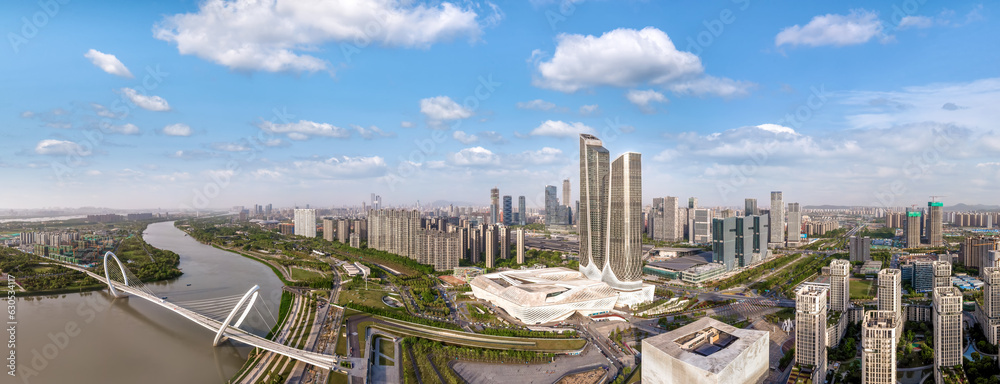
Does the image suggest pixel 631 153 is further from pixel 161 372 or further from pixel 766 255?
pixel 766 255

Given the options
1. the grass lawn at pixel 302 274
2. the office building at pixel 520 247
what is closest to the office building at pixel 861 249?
the office building at pixel 520 247

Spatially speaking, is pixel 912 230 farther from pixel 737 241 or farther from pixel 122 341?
pixel 122 341

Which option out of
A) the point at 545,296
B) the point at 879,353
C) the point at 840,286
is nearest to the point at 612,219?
the point at 545,296

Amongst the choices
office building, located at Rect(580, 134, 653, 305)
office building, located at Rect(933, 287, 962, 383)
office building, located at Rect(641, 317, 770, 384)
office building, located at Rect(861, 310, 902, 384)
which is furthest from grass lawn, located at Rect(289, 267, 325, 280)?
office building, located at Rect(933, 287, 962, 383)

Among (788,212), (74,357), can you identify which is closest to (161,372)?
(74,357)

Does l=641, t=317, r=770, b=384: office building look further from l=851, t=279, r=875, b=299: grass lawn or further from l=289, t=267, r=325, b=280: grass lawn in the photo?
l=289, t=267, r=325, b=280: grass lawn
